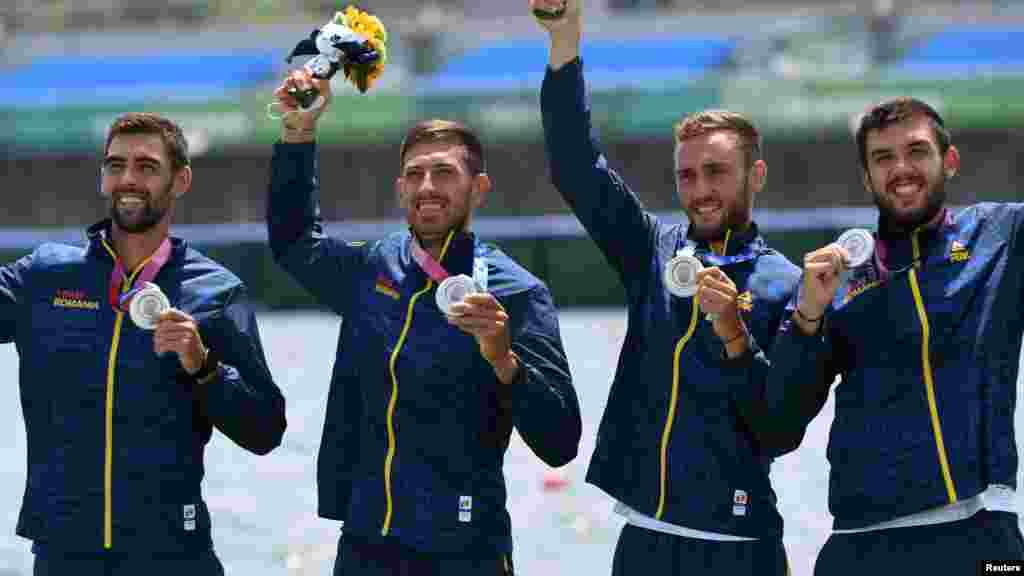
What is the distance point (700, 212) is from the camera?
485cm

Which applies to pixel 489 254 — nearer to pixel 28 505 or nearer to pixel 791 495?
pixel 28 505

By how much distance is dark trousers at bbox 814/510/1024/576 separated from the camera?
4297 millimetres

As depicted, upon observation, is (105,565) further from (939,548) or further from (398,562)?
(939,548)

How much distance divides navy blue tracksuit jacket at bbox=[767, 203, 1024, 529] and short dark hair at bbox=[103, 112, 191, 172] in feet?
6.12

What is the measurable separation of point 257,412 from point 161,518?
393 mm

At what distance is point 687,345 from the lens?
15.6 feet

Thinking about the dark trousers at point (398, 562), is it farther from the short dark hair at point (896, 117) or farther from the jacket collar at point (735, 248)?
the short dark hair at point (896, 117)

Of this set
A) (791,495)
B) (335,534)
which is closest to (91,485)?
(335,534)

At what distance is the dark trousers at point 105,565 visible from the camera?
4.76 meters

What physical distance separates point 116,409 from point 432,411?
879 mm

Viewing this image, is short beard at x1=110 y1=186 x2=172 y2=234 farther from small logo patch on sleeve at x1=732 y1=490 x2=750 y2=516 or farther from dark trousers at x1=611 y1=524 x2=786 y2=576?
small logo patch on sleeve at x1=732 y1=490 x2=750 y2=516

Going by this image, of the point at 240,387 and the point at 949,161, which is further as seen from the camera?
the point at 240,387

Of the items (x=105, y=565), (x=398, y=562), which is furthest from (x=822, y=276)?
(x=105, y=565)

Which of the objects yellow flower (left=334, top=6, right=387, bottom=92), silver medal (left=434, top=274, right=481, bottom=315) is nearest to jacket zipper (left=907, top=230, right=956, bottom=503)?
silver medal (left=434, top=274, right=481, bottom=315)
